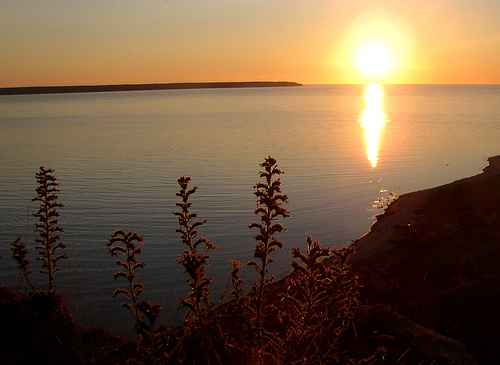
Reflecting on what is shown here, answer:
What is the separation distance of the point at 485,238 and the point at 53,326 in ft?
40.4

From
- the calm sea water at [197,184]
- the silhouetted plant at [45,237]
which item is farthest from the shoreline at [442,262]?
the silhouetted plant at [45,237]

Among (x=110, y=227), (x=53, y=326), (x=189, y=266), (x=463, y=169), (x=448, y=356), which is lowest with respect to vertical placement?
(x=448, y=356)

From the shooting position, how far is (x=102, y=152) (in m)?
39.8

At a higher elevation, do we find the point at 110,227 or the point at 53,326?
the point at 110,227

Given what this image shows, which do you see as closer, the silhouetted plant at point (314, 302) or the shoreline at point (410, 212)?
the silhouetted plant at point (314, 302)

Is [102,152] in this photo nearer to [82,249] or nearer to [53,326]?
[82,249]

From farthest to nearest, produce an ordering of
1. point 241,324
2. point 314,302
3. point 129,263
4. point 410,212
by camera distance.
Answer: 1. point 410,212
2. point 241,324
3. point 129,263
4. point 314,302

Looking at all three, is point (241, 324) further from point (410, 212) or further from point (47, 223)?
point (410, 212)

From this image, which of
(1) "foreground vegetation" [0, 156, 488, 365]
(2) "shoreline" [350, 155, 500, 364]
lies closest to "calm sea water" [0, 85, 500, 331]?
(1) "foreground vegetation" [0, 156, 488, 365]

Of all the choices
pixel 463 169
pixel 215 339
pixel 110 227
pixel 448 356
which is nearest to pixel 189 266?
pixel 215 339

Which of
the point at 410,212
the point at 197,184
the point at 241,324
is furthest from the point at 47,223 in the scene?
the point at 197,184

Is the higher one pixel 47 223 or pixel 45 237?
pixel 47 223

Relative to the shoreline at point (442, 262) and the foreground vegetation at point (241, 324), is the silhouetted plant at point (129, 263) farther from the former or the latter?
the shoreline at point (442, 262)

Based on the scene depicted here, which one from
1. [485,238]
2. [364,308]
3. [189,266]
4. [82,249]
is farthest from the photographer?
[82,249]
